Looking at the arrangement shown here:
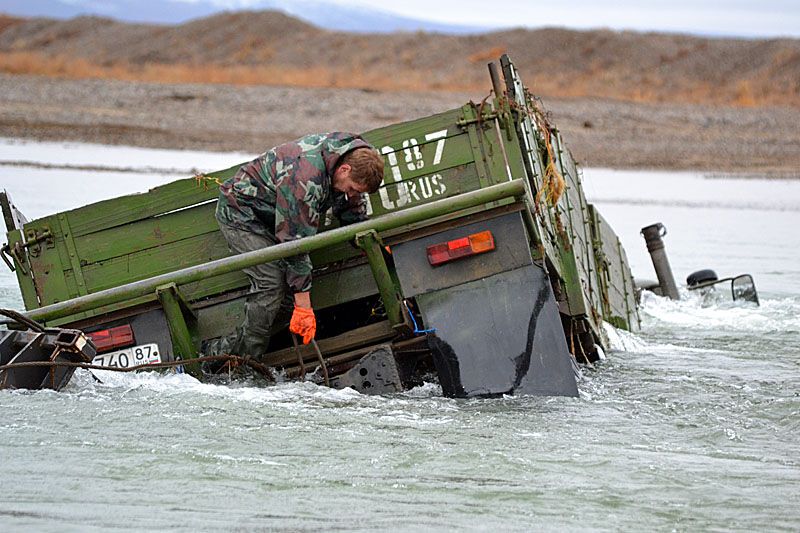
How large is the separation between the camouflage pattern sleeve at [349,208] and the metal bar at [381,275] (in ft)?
1.04

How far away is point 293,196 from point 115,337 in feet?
4.59

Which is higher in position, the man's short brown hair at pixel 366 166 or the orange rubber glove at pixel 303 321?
the man's short brown hair at pixel 366 166

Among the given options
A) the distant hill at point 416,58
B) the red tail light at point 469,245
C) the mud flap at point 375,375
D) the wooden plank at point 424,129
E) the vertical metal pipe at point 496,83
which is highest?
the distant hill at point 416,58

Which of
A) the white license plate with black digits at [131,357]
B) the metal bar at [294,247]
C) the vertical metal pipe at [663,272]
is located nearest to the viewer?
the metal bar at [294,247]

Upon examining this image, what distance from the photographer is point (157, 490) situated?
224 inches

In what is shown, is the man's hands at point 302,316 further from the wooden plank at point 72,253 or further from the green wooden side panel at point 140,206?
the wooden plank at point 72,253

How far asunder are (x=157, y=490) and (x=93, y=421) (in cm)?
117

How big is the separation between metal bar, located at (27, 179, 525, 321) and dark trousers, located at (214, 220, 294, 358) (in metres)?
0.30

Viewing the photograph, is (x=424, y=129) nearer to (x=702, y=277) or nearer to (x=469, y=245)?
(x=469, y=245)

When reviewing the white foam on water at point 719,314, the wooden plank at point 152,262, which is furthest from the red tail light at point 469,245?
the white foam on water at point 719,314

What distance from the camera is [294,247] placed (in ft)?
22.5

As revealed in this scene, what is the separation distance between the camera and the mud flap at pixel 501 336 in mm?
7102

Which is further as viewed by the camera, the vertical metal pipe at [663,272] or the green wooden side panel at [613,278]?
the vertical metal pipe at [663,272]

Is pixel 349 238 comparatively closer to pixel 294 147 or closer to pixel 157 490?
pixel 294 147
